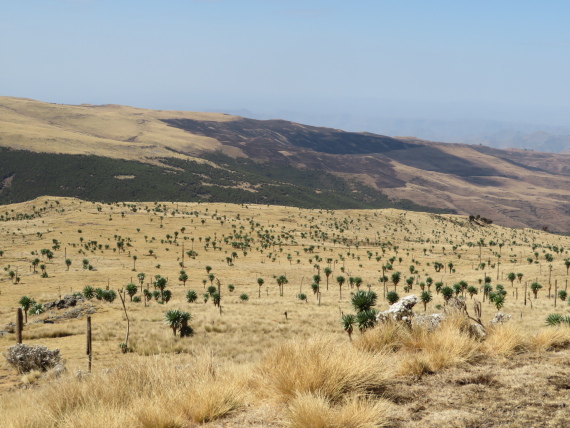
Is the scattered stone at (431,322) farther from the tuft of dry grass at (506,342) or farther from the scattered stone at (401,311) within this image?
the tuft of dry grass at (506,342)

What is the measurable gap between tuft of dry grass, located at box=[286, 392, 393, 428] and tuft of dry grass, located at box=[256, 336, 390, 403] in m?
0.45

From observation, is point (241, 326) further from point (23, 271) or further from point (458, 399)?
point (23, 271)

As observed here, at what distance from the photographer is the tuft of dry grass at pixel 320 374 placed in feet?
27.0

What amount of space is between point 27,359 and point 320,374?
18.9 metres

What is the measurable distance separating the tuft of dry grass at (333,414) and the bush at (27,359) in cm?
1886

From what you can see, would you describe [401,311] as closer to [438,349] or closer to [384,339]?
[384,339]

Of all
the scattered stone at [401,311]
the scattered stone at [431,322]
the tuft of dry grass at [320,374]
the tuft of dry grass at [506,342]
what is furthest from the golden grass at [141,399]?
the scattered stone at [401,311]

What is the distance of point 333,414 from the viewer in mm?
7148

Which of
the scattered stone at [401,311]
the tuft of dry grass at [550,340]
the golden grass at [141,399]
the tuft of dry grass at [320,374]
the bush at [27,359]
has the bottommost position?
the bush at [27,359]

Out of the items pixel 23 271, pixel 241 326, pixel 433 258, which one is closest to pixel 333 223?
pixel 433 258

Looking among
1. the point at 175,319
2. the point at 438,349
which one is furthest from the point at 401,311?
the point at 175,319

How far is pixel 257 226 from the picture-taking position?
506 ft

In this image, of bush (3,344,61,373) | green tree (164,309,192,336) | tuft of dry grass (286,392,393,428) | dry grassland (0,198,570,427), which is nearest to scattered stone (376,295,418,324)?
dry grassland (0,198,570,427)

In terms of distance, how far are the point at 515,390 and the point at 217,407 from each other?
566 cm
